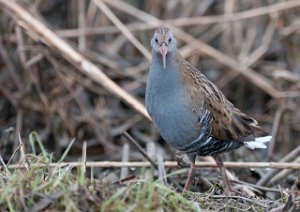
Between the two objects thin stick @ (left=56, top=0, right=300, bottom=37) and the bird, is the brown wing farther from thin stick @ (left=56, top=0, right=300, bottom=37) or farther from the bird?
thin stick @ (left=56, top=0, right=300, bottom=37)

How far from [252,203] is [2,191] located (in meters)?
1.38

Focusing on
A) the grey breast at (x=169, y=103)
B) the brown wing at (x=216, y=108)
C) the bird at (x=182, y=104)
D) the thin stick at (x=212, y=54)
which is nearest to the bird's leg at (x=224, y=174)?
the bird at (x=182, y=104)

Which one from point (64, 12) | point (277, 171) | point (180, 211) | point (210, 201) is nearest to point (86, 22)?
point (64, 12)

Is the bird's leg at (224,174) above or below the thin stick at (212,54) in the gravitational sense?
below

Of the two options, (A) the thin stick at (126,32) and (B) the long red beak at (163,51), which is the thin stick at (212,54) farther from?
(B) the long red beak at (163,51)

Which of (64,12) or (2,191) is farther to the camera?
(64,12)

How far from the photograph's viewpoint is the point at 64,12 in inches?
307

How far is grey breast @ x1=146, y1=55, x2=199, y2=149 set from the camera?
13.3 feet

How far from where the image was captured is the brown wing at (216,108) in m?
4.18

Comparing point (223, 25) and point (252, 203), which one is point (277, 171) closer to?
point (252, 203)

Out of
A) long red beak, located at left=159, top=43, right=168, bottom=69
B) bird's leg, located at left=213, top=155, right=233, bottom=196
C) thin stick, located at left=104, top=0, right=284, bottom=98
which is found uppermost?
long red beak, located at left=159, top=43, right=168, bottom=69

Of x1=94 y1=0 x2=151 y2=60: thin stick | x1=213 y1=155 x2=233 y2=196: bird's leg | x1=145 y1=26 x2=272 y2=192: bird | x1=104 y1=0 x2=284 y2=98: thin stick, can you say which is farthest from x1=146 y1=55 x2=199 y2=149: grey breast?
x1=104 y1=0 x2=284 y2=98: thin stick

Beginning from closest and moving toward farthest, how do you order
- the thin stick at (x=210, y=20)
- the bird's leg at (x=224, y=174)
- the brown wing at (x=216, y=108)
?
the brown wing at (x=216, y=108)
the bird's leg at (x=224, y=174)
the thin stick at (x=210, y=20)

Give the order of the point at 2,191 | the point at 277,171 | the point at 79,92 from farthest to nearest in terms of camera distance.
A: the point at 79,92 → the point at 277,171 → the point at 2,191
